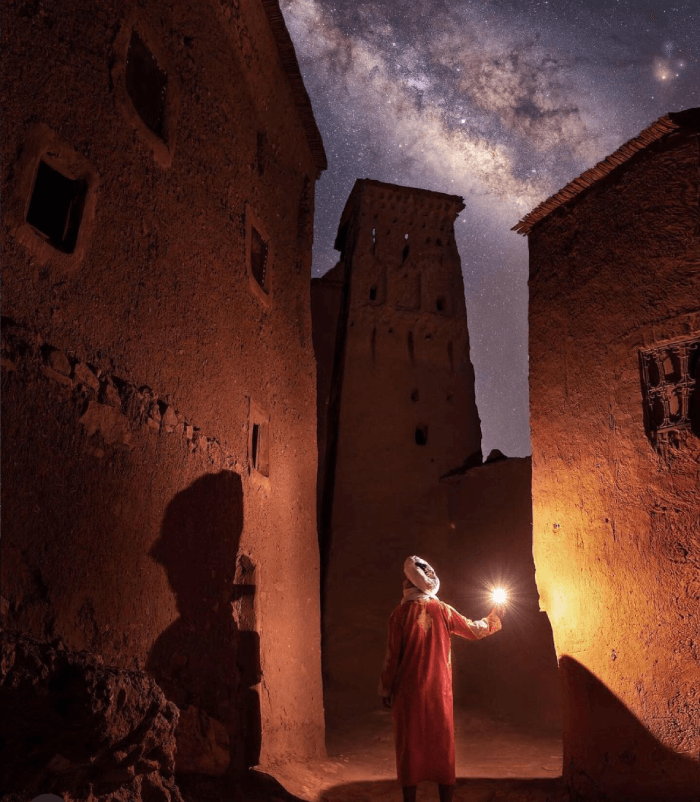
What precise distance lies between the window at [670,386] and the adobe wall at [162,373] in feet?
11.7

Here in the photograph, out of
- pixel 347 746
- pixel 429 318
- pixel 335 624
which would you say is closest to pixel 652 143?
pixel 347 746

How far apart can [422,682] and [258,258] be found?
15.6 ft

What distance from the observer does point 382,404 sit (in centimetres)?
1875

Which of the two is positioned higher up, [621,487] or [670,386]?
[670,386]

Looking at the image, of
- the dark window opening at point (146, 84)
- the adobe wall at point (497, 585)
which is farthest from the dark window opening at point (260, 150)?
the adobe wall at point (497, 585)

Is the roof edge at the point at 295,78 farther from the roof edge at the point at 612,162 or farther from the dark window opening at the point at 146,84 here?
the roof edge at the point at 612,162

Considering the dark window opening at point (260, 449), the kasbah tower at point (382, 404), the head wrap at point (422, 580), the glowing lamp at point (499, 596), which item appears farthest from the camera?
the kasbah tower at point (382, 404)

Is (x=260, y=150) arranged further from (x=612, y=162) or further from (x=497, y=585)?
(x=497, y=585)

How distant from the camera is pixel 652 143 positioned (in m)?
5.59

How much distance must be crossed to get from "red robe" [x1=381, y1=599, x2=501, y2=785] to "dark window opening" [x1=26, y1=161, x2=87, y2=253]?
4.05 metres

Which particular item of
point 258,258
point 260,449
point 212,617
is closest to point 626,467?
point 212,617

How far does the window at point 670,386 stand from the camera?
16.4ft

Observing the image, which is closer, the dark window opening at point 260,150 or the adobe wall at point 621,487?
the adobe wall at point 621,487

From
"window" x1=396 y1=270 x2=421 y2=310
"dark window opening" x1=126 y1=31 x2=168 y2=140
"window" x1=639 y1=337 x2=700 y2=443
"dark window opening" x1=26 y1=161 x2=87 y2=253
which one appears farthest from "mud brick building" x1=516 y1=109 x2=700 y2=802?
"window" x1=396 y1=270 x2=421 y2=310
